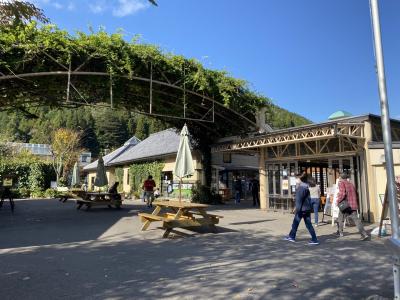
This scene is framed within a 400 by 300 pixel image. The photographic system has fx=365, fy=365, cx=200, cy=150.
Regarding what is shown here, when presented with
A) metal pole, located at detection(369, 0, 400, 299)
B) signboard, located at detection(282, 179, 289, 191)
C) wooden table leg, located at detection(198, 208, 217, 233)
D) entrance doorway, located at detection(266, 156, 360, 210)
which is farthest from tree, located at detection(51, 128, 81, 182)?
metal pole, located at detection(369, 0, 400, 299)

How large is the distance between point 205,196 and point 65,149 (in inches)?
1199

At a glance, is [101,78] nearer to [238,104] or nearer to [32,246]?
[238,104]

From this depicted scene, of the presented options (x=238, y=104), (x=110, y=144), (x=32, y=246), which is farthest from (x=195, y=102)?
(x=110, y=144)

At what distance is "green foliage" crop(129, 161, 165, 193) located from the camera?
2770 centimetres

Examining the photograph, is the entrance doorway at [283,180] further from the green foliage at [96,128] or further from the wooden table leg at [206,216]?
the green foliage at [96,128]

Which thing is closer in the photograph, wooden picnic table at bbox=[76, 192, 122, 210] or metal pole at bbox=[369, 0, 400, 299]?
metal pole at bbox=[369, 0, 400, 299]

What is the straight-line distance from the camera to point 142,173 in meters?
30.2

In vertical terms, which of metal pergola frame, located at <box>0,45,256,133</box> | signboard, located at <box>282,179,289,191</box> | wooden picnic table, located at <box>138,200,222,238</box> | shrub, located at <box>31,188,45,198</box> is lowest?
wooden picnic table, located at <box>138,200,222,238</box>

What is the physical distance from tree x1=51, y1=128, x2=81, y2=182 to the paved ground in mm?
37252

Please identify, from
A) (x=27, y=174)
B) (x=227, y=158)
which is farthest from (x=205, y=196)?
(x=27, y=174)

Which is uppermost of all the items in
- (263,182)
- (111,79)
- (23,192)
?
(111,79)

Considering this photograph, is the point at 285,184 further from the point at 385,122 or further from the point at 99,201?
the point at 385,122

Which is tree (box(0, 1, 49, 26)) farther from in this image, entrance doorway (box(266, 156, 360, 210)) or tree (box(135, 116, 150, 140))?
tree (box(135, 116, 150, 140))

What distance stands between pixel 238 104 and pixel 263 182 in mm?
4152
